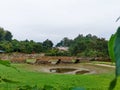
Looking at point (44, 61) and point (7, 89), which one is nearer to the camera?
point (7, 89)

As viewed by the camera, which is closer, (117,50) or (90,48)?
(117,50)

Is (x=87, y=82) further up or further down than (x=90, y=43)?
further down

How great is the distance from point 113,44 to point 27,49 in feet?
125

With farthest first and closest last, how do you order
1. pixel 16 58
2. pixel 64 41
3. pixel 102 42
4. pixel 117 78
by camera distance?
pixel 64 41 → pixel 102 42 → pixel 16 58 → pixel 117 78

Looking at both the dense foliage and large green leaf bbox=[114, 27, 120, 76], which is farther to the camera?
the dense foliage

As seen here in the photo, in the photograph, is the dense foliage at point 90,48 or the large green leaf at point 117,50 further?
the dense foliage at point 90,48

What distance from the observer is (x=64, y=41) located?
6956cm

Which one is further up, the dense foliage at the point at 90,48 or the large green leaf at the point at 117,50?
the dense foliage at the point at 90,48

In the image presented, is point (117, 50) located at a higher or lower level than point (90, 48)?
lower

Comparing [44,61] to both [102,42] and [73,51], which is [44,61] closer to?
[102,42]

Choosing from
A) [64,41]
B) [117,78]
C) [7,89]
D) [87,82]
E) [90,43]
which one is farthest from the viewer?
[64,41]

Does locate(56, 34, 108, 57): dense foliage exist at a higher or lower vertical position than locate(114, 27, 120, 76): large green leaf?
higher

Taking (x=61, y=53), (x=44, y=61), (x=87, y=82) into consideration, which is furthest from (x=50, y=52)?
(x=87, y=82)

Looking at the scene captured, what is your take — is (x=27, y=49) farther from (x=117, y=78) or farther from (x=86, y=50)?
(x=117, y=78)
